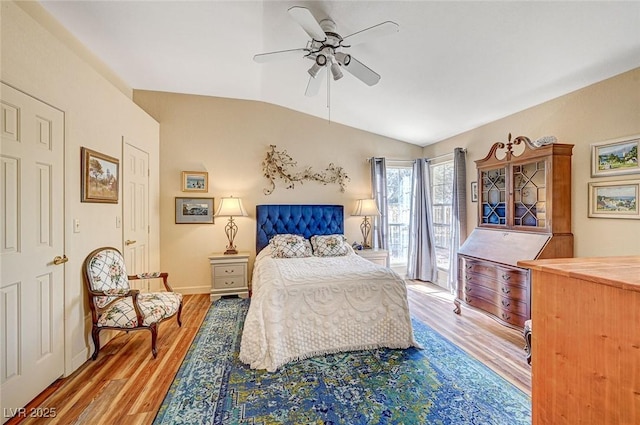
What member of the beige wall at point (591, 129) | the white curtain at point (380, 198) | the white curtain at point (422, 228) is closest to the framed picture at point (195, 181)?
the white curtain at point (380, 198)

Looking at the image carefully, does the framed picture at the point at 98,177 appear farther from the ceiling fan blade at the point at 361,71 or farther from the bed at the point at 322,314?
the ceiling fan blade at the point at 361,71

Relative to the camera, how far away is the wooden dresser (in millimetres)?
892

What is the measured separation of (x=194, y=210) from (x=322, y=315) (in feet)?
9.50

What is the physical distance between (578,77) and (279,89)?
340cm

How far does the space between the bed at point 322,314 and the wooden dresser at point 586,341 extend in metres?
1.57

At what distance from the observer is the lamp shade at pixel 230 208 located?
4.19 metres

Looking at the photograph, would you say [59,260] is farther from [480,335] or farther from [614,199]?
[614,199]

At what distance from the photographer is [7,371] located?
1.79 metres

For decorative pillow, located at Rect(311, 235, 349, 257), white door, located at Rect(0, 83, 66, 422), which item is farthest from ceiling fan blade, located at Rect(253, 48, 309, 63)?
decorative pillow, located at Rect(311, 235, 349, 257)

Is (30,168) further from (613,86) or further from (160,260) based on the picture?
(613,86)

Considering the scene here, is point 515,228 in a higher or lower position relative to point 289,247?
higher

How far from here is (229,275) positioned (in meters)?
4.20

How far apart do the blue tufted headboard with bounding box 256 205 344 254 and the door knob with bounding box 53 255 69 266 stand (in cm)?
250

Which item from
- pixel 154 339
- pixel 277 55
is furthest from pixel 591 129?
pixel 154 339
